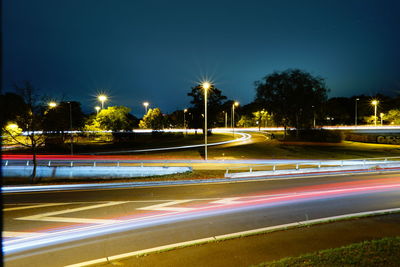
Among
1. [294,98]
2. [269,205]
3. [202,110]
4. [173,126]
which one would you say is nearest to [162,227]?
[269,205]

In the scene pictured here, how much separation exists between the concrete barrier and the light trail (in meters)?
12.5

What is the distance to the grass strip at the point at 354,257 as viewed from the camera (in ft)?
20.1

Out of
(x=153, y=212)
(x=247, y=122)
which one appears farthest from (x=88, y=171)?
(x=247, y=122)

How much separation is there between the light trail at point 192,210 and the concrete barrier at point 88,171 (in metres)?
12.5

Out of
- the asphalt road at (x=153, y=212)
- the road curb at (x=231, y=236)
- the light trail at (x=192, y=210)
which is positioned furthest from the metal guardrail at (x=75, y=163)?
the road curb at (x=231, y=236)

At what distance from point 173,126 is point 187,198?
10758 centimetres

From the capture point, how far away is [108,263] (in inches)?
266

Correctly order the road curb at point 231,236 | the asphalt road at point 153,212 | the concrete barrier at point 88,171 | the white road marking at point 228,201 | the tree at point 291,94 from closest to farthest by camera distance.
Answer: the road curb at point 231,236, the asphalt road at point 153,212, the white road marking at point 228,201, the concrete barrier at point 88,171, the tree at point 291,94

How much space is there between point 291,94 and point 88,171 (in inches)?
1474

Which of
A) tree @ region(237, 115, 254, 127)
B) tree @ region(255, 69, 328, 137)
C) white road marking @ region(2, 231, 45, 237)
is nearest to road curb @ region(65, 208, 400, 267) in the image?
white road marking @ region(2, 231, 45, 237)

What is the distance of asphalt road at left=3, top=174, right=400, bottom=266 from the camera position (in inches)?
313

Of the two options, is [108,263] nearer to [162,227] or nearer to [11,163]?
[162,227]

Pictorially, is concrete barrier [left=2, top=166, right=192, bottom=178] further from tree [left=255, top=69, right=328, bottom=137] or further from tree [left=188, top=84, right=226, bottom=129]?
tree [left=188, top=84, right=226, bottom=129]

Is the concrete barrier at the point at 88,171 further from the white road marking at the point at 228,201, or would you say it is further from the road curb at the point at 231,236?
the road curb at the point at 231,236
